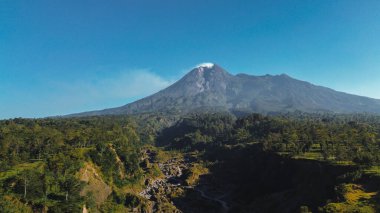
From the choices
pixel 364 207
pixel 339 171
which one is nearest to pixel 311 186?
pixel 339 171

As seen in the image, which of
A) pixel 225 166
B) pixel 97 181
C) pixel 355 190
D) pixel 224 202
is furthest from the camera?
pixel 225 166

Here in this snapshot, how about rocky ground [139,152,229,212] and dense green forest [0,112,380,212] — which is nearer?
dense green forest [0,112,380,212]

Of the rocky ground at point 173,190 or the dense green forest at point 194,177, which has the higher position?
the dense green forest at point 194,177

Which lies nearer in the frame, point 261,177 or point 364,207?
point 364,207

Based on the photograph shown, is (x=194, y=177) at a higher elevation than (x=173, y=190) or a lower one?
higher

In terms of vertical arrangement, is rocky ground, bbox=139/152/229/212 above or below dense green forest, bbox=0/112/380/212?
below

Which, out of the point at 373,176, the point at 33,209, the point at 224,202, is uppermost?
the point at 373,176

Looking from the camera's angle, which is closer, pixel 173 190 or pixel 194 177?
pixel 173 190

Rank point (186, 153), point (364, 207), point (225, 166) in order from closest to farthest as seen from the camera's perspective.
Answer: point (364, 207) < point (225, 166) < point (186, 153)

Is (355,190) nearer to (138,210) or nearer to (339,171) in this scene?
(339,171)

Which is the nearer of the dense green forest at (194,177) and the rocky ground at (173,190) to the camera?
the dense green forest at (194,177)

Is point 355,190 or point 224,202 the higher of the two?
point 355,190
